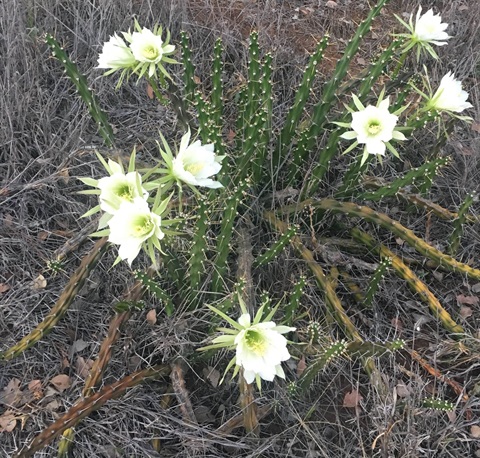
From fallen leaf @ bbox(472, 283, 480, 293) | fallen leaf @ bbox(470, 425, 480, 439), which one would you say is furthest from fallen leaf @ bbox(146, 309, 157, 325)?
fallen leaf @ bbox(472, 283, 480, 293)

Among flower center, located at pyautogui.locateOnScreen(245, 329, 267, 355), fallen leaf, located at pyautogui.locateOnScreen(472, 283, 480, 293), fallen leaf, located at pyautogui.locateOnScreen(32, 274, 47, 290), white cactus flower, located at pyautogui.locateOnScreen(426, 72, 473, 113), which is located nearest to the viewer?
flower center, located at pyautogui.locateOnScreen(245, 329, 267, 355)

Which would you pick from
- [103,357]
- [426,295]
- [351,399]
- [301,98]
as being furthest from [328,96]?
[103,357]

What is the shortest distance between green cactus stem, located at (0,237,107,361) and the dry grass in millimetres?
157

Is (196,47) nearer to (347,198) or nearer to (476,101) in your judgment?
(347,198)

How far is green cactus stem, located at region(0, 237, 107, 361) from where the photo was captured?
1424 mm

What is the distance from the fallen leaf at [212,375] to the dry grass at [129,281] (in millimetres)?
18

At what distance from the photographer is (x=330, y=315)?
161 cm

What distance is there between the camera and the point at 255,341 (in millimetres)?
1147

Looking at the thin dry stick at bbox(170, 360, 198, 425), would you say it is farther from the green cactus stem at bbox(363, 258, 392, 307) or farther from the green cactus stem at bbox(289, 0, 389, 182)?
the green cactus stem at bbox(289, 0, 389, 182)

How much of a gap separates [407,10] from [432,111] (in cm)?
145

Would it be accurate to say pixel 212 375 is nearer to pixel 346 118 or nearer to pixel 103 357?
pixel 103 357

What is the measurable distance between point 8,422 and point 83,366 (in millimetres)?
243

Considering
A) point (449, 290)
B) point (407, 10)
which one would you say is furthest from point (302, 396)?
point (407, 10)

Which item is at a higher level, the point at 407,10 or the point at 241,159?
the point at 407,10
